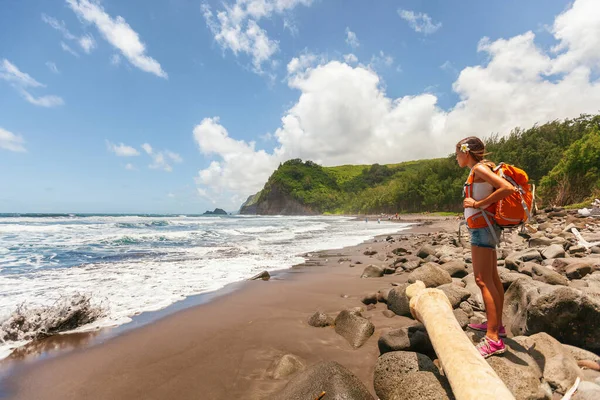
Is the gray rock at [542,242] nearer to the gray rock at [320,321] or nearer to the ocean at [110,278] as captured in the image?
the ocean at [110,278]

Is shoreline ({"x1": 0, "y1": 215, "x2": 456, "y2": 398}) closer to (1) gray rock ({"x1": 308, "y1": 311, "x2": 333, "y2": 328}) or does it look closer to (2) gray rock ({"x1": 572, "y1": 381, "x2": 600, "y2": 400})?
(1) gray rock ({"x1": 308, "y1": 311, "x2": 333, "y2": 328})

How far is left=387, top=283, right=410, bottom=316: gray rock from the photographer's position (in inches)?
184

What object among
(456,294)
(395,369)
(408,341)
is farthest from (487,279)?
(456,294)

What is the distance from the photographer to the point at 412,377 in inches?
98.0

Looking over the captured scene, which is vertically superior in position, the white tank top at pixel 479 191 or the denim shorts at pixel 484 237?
the white tank top at pixel 479 191

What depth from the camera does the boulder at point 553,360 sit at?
254 cm

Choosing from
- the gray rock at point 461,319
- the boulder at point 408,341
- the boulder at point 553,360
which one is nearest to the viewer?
the boulder at point 553,360

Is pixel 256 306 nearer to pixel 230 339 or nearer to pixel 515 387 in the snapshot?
pixel 230 339

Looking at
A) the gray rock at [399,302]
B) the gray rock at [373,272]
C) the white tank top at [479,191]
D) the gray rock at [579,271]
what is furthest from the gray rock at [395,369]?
the gray rock at [373,272]

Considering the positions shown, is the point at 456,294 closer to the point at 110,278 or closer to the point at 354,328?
the point at 354,328

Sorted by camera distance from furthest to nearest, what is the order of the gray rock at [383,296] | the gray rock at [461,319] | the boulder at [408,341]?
the gray rock at [383,296] → the gray rock at [461,319] → the boulder at [408,341]

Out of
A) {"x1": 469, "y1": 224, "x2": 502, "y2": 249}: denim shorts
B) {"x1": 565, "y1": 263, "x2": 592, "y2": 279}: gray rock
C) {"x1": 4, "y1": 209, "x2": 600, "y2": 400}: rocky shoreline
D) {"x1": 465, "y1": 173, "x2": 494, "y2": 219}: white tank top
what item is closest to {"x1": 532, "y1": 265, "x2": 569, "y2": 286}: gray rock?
{"x1": 4, "y1": 209, "x2": 600, "y2": 400}: rocky shoreline

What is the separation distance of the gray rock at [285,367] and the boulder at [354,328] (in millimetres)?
835

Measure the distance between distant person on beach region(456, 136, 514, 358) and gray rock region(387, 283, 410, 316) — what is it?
1.50 metres
